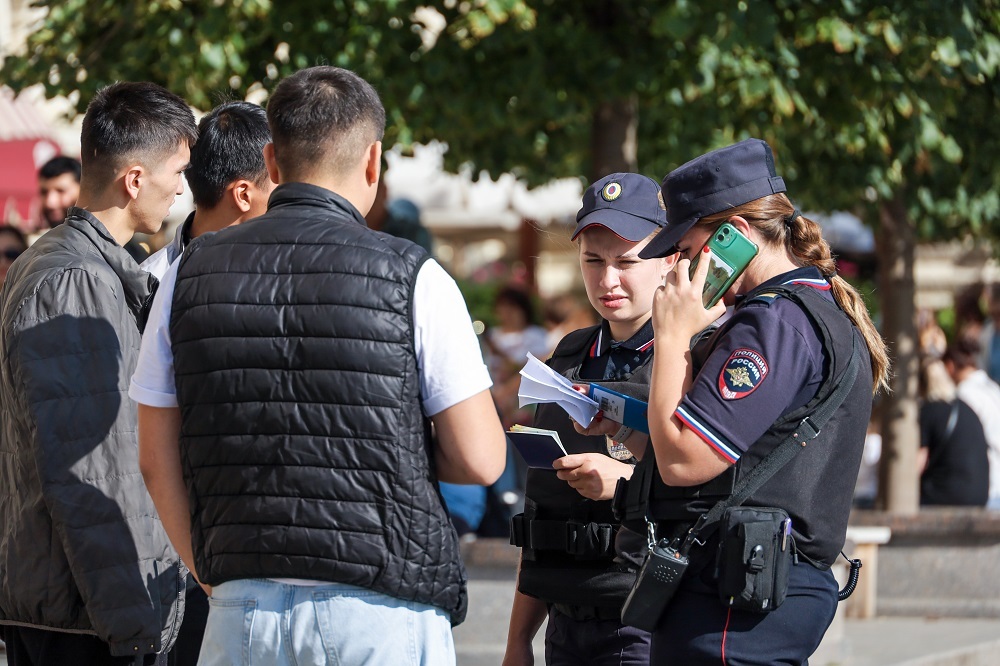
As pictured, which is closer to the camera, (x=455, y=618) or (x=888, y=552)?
(x=455, y=618)

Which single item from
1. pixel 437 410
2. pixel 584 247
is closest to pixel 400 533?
pixel 437 410

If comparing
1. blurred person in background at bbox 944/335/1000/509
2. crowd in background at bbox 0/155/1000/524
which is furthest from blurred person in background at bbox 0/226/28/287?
blurred person in background at bbox 944/335/1000/509

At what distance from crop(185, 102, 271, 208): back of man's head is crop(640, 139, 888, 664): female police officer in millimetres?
1297

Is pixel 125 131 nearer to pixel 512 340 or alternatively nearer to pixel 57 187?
pixel 57 187

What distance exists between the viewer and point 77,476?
292cm

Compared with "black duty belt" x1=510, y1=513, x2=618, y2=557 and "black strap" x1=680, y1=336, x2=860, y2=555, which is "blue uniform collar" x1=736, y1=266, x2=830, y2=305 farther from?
"black duty belt" x1=510, y1=513, x2=618, y2=557

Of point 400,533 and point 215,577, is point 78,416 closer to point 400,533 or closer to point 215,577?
point 215,577

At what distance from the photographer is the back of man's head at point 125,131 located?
3203mm

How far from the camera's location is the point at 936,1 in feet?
18.1

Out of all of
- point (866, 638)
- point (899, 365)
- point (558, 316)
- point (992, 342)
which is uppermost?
point (899, 365)

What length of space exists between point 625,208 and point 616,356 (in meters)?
0.37

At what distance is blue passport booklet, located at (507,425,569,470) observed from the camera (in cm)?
279

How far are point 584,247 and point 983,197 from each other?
5882mm

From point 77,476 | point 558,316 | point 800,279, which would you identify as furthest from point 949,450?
point 77,476
